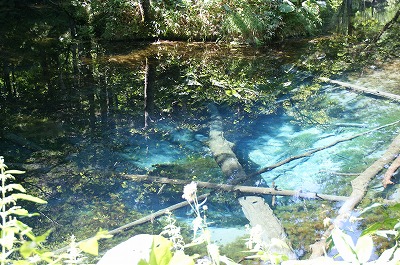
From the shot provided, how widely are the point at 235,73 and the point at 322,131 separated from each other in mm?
3198

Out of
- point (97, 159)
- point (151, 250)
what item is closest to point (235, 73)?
point (97, 159)

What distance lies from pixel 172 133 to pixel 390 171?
9.46 feet

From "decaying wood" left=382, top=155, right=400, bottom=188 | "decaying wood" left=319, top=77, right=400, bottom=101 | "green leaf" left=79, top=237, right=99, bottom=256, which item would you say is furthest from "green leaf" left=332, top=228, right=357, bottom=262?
"decaying wood" left=319, top=77, right=400, bottom=101

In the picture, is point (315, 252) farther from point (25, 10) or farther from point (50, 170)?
point (25, 10)

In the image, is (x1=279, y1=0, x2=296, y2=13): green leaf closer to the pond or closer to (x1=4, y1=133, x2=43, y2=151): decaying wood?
the pond

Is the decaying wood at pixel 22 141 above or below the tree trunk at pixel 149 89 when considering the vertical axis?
below

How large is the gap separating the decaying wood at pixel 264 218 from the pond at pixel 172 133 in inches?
5.2

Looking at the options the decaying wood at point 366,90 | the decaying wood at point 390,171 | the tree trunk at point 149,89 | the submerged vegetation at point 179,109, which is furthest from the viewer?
the tree trunk at point 149,89

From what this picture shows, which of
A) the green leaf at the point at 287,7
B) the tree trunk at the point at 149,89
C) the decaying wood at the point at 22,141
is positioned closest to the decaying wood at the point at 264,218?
the tree trunk at the point at 149,89

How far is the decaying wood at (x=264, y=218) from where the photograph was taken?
12.0ft

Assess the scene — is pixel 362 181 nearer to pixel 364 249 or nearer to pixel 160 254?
pixel 364 249

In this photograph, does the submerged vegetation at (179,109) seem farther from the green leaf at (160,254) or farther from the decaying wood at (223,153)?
the decaying wood at (223,153)

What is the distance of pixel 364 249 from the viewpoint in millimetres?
938

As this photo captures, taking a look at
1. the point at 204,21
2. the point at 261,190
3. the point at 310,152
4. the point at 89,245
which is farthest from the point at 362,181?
the point at 204,21
